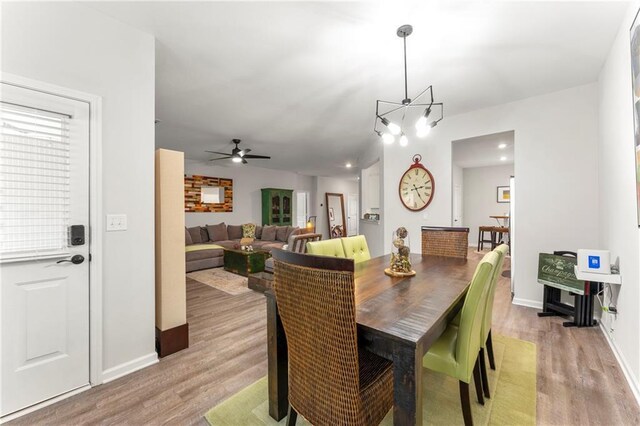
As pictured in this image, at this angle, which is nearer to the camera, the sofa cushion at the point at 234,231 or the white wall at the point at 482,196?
the sofa cushion at the point at 234,231

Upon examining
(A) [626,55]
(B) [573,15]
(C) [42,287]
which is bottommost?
(C) [42,287]

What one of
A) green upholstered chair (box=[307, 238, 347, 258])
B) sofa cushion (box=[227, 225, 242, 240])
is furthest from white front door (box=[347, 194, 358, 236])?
green upholstered chair (box=[307, 238, 347, 258])

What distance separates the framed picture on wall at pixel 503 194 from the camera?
780cm

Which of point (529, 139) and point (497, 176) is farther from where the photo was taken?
point (497, 176)

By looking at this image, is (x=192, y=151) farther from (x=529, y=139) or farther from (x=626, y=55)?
(x=626, y=55)

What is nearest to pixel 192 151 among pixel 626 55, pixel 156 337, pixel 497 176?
pixel 156 337

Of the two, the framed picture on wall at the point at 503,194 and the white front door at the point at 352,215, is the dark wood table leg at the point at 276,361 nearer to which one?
the framed picture on wall at the point at 503,194

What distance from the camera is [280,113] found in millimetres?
3760

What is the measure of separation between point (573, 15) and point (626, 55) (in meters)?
0.49

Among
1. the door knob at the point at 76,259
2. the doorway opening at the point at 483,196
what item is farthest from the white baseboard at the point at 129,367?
the doorway opening at the point at 483,196

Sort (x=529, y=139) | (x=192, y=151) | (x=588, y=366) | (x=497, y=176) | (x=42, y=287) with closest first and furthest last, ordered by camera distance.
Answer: (x=42, y=287) < (x=588, y=366) < (x=529, y=139) < (x=192, y=151) < (x=497, y=176)

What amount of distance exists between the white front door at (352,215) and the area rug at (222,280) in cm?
687

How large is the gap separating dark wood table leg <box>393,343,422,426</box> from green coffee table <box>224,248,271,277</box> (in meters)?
3.81

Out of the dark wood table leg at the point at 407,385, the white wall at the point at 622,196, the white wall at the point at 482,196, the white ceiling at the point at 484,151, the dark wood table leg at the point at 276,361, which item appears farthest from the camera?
the white wall at the point at 482,196
